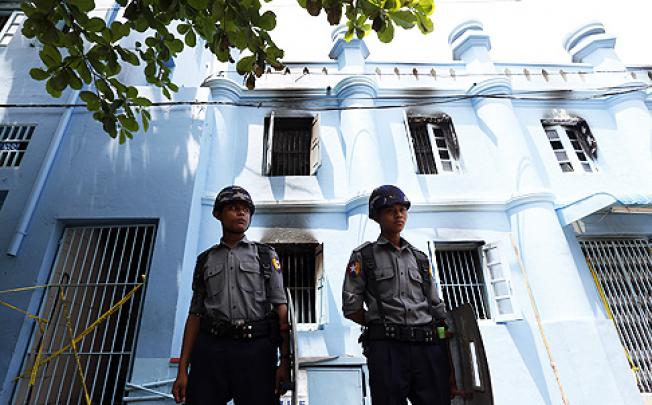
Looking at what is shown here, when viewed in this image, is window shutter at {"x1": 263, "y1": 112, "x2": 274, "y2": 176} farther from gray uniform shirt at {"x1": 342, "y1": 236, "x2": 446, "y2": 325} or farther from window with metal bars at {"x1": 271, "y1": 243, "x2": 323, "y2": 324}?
gray uniform shirt at {"x1": 342, "y1": 236, "x2": 446, "y2": 325}

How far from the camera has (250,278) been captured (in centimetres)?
256

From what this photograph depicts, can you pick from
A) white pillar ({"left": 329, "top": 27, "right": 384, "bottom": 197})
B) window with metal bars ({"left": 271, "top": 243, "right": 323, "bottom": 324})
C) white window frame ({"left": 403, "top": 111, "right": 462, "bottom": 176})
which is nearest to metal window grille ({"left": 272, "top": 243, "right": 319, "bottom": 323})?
window with metal bars ({"left": 271, "top": 243, "right": 323, "bottom": 324})

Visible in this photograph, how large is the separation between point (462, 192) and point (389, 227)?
4.08m

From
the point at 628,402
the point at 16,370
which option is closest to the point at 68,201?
the point at 16,370

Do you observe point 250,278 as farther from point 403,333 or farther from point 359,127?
point 359,127

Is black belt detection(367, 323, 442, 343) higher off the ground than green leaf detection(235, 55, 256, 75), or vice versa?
green leaf detection(235, 55, 256, 75)

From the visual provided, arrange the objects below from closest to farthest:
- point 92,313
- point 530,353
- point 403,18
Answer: point 403,18, point 92,313, point 530,353

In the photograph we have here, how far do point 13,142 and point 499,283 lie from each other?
24.8ft

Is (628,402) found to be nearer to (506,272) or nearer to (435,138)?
(506,272)

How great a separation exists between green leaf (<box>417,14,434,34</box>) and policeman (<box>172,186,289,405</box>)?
1728mm

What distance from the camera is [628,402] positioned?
4.98m

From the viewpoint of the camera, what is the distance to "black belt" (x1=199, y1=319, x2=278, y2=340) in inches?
91.4

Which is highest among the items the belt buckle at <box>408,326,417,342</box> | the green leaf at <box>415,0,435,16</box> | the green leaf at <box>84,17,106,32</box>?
the green leaf at <box>84,17,106,32</box>

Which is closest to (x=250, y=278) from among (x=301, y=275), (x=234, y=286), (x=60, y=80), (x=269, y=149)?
(x=234, y=286)
